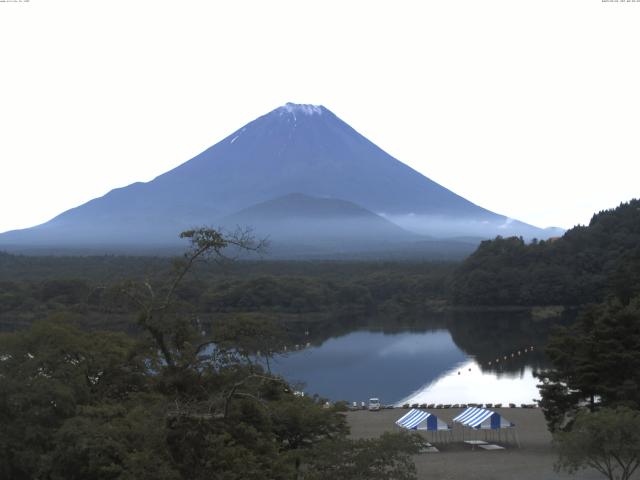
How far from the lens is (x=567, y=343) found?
13156mm

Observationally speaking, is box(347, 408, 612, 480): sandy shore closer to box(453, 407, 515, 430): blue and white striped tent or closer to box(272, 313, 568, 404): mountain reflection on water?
box(453, 407, 515, 430): blue and white striped tent

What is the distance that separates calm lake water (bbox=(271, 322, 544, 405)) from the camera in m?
21.0

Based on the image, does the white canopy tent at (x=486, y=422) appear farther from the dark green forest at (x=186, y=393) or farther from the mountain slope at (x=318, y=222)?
the mountain slope at (x=318, y=222)

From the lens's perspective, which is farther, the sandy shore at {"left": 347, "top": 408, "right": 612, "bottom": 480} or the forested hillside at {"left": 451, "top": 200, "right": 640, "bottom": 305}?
the forested hillside at {"left": 451, "top": 200, "right": 640, "bottom": 305}

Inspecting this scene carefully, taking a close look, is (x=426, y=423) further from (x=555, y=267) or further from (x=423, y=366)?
(x=555, y=267)

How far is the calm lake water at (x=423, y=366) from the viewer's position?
2095cm

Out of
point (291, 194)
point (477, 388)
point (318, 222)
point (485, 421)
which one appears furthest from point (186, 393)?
point (291, 194)

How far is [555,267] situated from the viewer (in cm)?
4184

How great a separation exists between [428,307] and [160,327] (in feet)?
121

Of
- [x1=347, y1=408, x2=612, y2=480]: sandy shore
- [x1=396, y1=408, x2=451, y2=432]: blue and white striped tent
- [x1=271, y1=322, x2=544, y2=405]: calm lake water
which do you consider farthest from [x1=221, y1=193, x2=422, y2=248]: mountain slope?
[x1=396, y1=408, x2=451, y2=432]: blue and white striped tent

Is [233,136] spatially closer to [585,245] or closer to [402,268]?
[402,268]

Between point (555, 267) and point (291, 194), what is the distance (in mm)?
85514

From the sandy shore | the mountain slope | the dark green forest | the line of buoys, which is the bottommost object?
the line of buoys

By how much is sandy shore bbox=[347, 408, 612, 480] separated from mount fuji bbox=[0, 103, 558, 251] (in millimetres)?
101952
